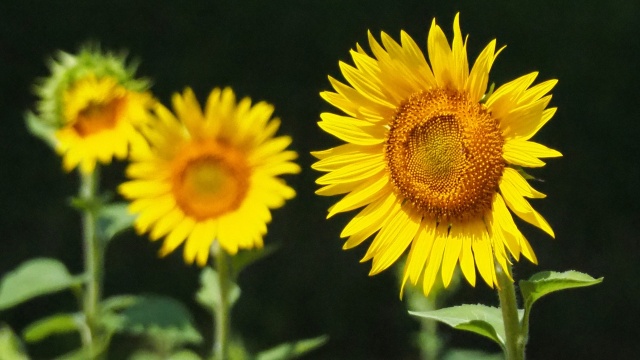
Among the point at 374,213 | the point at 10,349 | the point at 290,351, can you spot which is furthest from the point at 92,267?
the point at 374,213

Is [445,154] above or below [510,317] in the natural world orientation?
above

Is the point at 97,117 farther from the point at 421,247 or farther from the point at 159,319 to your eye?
the point at 421,247

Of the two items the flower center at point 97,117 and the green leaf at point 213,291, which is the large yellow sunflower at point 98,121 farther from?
the green leaf at point 213,291

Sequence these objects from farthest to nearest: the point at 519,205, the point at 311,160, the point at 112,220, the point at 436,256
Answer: the point at 311,160 → the point at 112,220 → the point at 436,256 → the point at 519,205

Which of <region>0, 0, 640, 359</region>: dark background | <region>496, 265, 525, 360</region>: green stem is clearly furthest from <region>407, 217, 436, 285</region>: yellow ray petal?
<region>0, 0, 640, 359</region>: dark background

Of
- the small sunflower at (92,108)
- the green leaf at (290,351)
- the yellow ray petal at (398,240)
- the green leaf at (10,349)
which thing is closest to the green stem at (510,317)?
the yellow ray petal at (398,240)

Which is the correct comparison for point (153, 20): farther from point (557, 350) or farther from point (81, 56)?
point (557, 350)
